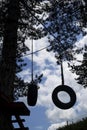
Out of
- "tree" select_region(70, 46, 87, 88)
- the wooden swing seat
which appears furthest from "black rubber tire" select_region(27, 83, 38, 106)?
"tree" select_region(70, 46, 87, 88)

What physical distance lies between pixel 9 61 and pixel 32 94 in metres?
1.69

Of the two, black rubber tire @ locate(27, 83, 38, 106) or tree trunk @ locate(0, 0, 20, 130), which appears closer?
tree trunk @ locate(0, 0, 20, 130)

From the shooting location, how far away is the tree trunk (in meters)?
14.1

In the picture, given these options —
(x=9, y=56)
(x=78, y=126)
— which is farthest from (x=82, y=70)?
(x=9, y=56)

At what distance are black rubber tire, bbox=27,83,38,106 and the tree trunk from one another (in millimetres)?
608

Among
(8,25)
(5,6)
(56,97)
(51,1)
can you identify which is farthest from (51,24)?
(56,97)

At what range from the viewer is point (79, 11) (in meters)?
20.4

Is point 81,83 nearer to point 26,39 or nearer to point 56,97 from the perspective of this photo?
point 26,39

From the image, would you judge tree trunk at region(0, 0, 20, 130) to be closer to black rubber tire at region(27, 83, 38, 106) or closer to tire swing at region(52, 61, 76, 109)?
black rubber tire at region(27, 83, 38, 106)

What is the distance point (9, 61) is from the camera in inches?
616

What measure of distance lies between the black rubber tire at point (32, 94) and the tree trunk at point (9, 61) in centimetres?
61

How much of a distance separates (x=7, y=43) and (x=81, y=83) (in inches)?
406

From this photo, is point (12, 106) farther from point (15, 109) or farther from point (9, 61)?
point (9, 61)

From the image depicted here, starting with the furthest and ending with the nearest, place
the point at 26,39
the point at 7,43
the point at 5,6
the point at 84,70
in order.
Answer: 1. the point at 84,70
2. the point at 26,39
3. the point at 5,6
4. the point at 7,43
